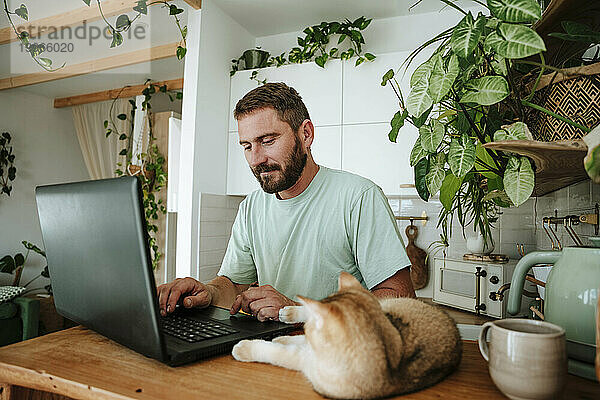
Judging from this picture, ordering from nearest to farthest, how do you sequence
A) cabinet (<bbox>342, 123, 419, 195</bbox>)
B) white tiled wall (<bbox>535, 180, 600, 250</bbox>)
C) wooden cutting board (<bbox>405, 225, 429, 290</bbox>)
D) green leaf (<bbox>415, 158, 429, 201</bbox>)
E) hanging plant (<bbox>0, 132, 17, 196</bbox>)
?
green leaf (<bbox>415, 158, 429, 201</bbox>) → white tiled wall (<bbox>535, 180, 600, 250</bbox>) → cabinet (<bbox>342, 123, 419, 195</bbox>) → wooden cutting board (<bbox>405, 225, 429, 290</bbox>) → hanging plant (<bbox>0, 132, 17, 196</bbox>)

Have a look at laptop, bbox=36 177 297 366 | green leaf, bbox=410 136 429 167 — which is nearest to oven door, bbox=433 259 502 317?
green leaf, bbox=410 136 429 167

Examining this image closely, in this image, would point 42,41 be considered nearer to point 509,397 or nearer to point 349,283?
point 349,283

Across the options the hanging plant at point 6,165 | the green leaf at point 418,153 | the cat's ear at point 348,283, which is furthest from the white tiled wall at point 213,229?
the hanging plant at point 6,165

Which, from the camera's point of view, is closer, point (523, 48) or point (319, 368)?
point (319, 368)

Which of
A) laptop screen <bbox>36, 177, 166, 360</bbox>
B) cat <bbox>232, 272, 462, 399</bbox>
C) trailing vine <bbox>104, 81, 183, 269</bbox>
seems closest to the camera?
cat <bbox>232, 272, 462, 399</bbox>

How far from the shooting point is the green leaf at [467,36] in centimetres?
71

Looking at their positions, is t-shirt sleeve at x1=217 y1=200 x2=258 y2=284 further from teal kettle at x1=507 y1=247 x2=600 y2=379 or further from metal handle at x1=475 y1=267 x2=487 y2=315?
metal handle at x1=475 y1=267 x2=487 y2=315

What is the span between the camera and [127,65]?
3.88 meters

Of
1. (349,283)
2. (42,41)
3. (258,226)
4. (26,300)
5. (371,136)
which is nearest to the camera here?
(349,283)

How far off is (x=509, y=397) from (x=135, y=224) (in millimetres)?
539

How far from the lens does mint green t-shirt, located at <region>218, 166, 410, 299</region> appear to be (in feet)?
4.16

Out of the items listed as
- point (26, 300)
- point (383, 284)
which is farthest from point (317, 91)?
point (26, 300)

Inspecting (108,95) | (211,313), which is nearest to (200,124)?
Result: (211,313)

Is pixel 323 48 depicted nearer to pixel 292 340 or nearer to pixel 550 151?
pixel 550 151
